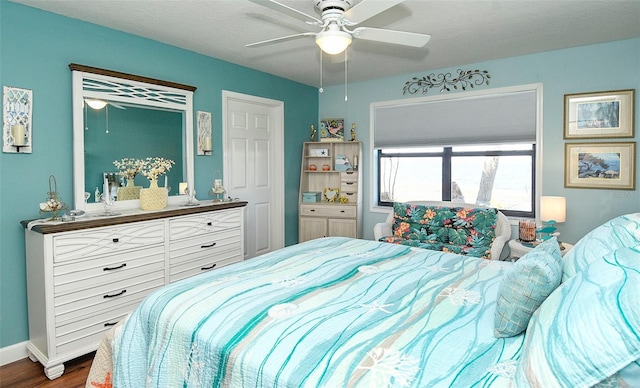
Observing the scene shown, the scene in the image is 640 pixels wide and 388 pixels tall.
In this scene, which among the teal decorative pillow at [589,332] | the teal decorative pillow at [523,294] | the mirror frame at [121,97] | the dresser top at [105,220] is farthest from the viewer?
the mirror frame at [121,97]

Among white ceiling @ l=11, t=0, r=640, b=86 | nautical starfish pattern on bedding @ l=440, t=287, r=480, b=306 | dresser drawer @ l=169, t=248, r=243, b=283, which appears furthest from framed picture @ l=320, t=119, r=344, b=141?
nautical starfish pattern on bedding @ l=440, t=287, r=480, b=306

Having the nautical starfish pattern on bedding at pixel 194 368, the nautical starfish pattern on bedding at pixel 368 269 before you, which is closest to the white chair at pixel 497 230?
the nautical starfish pattern on bedding at pixel 368 269

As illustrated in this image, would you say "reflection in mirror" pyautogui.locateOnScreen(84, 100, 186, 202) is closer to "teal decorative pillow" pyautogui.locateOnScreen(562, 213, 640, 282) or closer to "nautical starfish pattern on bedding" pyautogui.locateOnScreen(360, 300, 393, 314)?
"nautical starfish pattern on bedding" pyautogui.locateOnScreen(360, 300, 393, 314)

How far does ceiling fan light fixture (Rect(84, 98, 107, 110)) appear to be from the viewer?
2.92 m

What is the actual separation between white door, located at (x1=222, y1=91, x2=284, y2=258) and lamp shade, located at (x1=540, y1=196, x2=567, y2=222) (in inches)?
118

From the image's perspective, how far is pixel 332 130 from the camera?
5160 millimetres

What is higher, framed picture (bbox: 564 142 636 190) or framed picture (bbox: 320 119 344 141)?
framed picture (bbox: 320 119 344 141)

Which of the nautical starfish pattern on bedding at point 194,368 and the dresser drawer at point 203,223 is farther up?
the dresser drawer at point 203,223

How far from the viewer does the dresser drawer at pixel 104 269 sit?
243 centimetres

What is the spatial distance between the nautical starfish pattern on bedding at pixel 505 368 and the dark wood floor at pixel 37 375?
2461 mm

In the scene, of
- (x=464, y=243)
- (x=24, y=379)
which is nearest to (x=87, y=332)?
(x=24, y=379)

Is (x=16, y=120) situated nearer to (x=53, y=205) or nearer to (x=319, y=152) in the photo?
(x=53, y=205)

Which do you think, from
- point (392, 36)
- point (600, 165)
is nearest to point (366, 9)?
point (392, 36)

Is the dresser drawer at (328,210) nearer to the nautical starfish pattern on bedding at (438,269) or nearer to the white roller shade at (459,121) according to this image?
the white roller shade at (459,121)
